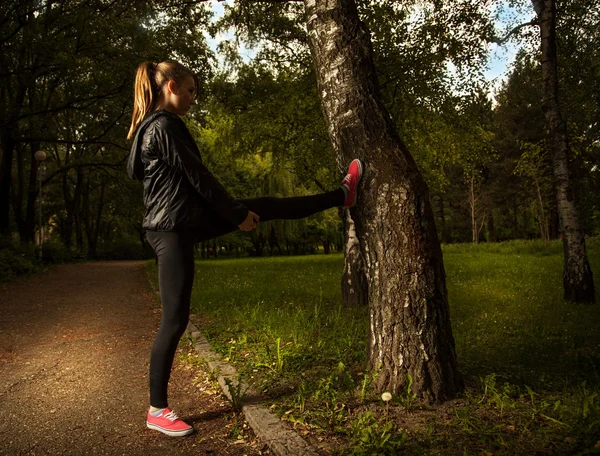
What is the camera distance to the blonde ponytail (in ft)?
10.1

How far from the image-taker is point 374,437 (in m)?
2.55

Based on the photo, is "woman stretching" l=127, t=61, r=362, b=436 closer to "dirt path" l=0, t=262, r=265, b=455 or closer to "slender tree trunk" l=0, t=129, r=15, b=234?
"dirt path" l=0, t=262, r=265, b=455

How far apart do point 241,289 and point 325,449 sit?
7.60 meters

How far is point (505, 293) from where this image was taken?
909cm

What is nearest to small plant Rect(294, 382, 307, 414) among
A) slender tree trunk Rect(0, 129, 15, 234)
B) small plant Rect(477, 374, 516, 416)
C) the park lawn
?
A: the park lawn

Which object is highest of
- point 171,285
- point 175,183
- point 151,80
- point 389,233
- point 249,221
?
point 151,80

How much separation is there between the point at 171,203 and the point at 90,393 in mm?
2094

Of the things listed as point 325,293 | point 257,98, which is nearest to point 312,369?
point 325,293

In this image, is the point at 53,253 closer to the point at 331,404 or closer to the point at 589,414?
the point at 331,404

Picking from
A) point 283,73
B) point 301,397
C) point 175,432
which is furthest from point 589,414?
point 283,73

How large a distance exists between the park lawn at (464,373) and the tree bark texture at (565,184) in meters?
0.48

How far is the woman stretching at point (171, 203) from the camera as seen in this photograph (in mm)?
2838

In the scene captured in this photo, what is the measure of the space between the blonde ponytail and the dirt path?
6.95ft

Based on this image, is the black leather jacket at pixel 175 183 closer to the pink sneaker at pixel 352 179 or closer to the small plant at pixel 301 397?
the pink sneaker at pixel 352 179
